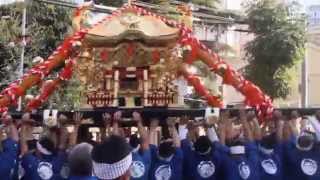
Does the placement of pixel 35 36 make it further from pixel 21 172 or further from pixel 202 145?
pixel 202 145

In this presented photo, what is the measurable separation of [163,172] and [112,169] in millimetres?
2867

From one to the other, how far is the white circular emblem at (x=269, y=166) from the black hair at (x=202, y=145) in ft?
1.92

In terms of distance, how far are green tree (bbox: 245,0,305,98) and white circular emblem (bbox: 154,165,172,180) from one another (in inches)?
493

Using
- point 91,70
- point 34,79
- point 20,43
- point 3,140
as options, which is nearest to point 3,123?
point 3,140

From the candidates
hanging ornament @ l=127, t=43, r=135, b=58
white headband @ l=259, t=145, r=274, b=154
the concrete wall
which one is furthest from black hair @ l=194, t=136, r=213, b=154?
the concrete wall

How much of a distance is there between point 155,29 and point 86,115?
2996 mm

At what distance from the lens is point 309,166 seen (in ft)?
21.9

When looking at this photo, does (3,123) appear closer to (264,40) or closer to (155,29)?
(155,29)

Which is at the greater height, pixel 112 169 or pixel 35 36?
pixel 35 36

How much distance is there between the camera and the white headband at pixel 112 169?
12.2 feet

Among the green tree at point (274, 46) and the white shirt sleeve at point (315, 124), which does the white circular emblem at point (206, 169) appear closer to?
the white shirt sleeve at point (315, 124)

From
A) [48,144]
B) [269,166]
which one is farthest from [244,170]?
[48,144]

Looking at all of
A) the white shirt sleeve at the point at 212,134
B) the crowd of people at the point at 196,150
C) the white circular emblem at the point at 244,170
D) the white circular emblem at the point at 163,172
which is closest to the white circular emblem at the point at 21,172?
the crowd of people at the point at 196,150

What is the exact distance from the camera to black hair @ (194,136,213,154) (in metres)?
6.57
